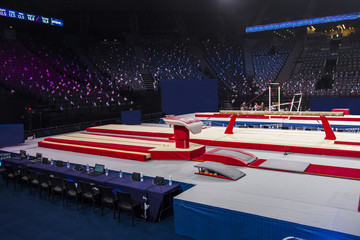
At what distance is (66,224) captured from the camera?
559 cm

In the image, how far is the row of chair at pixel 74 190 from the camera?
5496 millimetres

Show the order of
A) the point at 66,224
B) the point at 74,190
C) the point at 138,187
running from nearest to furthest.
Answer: the point at 138,187 < the point at 66,224 < the point at 74,190

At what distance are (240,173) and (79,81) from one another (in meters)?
17.6

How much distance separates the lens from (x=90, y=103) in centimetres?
1794

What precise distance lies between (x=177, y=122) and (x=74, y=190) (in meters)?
2.71

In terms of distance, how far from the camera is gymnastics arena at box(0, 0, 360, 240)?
188 inches

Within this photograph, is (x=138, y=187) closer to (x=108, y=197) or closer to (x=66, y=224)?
(x=108, y=197)

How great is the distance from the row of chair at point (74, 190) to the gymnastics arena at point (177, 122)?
0.04 meters

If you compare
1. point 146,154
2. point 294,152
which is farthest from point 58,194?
point 294,152

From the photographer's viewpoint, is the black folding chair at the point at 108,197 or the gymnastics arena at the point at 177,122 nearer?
the gymnastics arena at the point at 177,122

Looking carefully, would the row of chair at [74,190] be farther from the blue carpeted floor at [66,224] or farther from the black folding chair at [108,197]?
the blue carpeted floor at [66,224]

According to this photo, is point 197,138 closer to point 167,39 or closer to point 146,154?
point 146,154

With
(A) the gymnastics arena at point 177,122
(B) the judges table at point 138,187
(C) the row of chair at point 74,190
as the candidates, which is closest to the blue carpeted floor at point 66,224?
(A) the gymnastics arena at point 177,122

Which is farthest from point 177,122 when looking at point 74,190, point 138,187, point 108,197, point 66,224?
point 66,224
